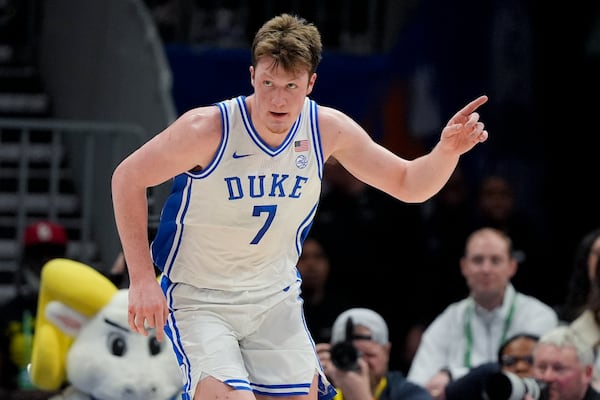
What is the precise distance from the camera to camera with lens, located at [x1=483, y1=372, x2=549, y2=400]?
6.52 meters

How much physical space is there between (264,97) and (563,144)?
22.2 feet

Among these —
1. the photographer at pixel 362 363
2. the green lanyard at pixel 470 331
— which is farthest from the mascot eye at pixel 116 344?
the green lanyard at pixel 470 331

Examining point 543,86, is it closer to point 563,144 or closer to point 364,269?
point 563,144

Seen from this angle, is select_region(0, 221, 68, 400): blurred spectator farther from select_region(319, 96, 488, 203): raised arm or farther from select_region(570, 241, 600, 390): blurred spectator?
select_region(570, 241, 600, 390): blurred spectator

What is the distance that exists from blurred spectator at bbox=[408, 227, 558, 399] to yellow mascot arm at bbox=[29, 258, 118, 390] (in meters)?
2.03

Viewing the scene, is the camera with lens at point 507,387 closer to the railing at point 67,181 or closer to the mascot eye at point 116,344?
the mascot eye at point 116,344

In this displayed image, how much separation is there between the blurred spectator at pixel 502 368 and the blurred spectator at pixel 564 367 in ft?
0.67

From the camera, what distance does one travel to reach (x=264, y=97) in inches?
197

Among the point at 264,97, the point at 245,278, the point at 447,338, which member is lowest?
the point at 447,338

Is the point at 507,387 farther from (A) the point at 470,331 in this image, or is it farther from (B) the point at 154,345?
(B) the point at 154,345

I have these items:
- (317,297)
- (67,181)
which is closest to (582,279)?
(317,297)

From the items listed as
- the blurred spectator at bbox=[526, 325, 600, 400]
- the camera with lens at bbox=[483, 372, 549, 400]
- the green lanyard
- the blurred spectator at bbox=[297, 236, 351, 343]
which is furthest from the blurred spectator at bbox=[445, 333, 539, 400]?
the blurred spectator at bbox=[297, 236, 351, 343]

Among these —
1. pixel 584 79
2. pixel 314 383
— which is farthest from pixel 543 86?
pixel 314 383

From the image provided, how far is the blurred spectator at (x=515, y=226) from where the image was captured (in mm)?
9625
